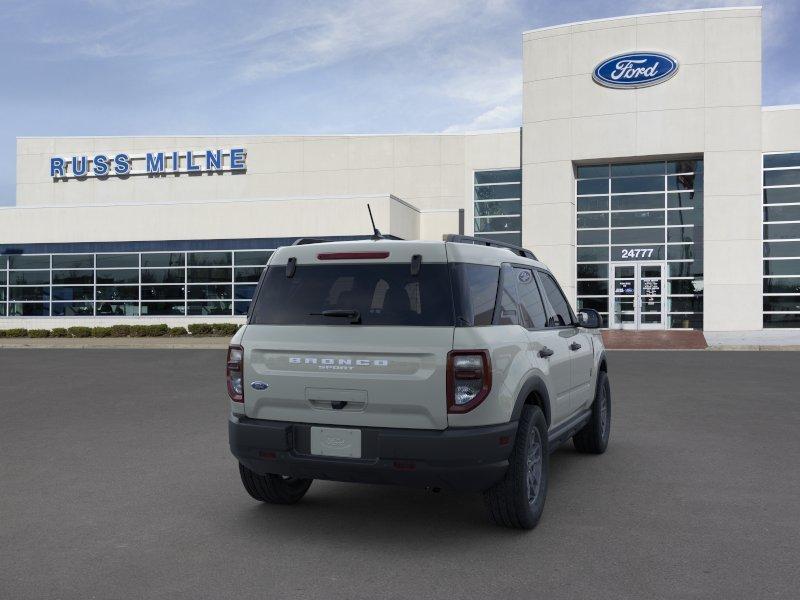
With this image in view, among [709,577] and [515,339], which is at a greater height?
[515,339]

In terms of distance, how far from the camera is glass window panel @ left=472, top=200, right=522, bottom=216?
3272 centimetres

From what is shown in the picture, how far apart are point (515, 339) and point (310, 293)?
4.53 feet

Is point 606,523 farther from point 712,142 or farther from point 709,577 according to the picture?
point 712,142

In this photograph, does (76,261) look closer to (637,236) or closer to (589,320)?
(637,236)

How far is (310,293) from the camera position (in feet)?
16.7

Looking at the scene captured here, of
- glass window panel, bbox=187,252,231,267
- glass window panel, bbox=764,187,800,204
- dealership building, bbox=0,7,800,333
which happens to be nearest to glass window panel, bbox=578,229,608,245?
dealership building, bbox=0,7,800,333

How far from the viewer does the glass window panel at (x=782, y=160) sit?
2862 centimetres

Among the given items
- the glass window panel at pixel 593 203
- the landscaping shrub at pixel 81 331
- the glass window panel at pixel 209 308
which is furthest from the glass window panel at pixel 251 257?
the glass window panel at pixel 593 203

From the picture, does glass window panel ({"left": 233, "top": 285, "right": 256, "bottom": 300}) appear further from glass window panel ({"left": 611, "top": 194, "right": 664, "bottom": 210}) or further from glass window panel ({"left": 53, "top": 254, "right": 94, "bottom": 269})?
glass window panel ({"left": 611, "top": 194, "right": 664, "bottom": 210})

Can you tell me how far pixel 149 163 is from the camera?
125 ft

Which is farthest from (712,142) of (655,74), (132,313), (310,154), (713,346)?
Answer: (132,313)

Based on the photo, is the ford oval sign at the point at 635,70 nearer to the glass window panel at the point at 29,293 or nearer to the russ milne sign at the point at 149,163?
the russ milne sign at the point at 149,163

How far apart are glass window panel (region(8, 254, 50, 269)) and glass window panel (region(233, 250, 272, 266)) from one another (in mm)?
9047

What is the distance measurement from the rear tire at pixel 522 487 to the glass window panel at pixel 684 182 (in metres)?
27.0
